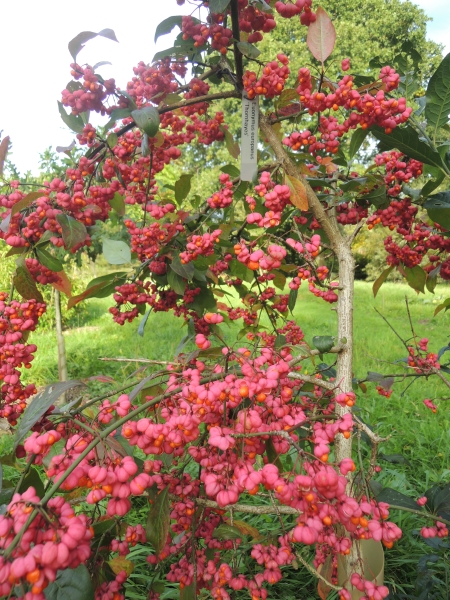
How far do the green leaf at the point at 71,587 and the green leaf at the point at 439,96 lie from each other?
110cm

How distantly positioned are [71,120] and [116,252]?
36 centimetres

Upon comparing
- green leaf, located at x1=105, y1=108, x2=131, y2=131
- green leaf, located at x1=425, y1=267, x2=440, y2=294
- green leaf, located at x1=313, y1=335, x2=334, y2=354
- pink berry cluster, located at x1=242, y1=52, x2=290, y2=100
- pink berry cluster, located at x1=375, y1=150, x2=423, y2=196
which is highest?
pink berry cluster, located at x1=242, y1=52, x2=290, y2=100

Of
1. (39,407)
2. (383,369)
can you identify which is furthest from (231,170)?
(383,369)

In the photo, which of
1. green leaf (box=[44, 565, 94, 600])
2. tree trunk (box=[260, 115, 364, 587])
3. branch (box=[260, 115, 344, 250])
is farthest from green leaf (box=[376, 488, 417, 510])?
green leaf (box=[44, 565, 94, 600])

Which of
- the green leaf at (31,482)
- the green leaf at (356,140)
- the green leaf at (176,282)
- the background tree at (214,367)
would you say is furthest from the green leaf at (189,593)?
the green leaf at (356,140)

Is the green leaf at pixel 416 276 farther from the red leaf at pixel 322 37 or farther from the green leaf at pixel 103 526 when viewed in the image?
the green leaf at pixel 103 526

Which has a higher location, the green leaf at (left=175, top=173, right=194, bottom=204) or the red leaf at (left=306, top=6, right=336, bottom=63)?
the red leaf at (left=306, top=6, right=336, bottom=63)

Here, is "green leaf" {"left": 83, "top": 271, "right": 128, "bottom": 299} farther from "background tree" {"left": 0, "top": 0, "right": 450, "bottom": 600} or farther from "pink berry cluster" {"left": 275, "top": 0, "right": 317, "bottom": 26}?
"pink berry cluster" {"left": 275, "top": 0, "right": 317, "bottom": 26}

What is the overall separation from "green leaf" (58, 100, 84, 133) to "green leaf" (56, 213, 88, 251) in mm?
296

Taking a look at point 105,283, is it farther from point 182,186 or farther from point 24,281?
point 182,186

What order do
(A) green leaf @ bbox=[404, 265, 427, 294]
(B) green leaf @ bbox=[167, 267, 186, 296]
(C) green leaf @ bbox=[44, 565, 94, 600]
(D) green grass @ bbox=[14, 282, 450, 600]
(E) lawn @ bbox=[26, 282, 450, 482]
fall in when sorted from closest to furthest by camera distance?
(C) green leaf @ bbox=[44, 565, 94, 600], (B) green leaf @ bbox=[167, 267, 186, 296], (A) green leaf @ bbox=[404, 265, 427, 294], (D) green grass @ bbox=[14, 282, 450, 600], (E) lawn @ bbox=[26, 282, 450, 482]

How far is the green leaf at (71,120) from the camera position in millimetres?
1109

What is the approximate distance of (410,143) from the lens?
2.83 ft

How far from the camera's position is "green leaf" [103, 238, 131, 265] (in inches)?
46.4
